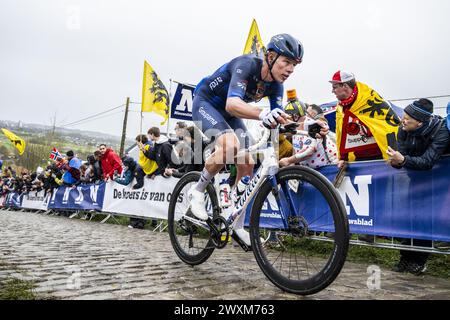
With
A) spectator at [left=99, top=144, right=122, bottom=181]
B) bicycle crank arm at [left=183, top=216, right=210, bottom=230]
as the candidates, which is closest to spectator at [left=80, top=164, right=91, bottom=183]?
spectator at [left=99, top=144, right=122, bottom=181]

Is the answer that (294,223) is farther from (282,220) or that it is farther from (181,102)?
(181,102)

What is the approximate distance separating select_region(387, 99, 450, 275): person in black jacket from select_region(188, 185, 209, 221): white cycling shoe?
2241mm

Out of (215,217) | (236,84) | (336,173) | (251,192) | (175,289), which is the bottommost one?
(175,289)

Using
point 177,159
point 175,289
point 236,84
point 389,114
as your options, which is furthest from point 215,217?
point 177,159

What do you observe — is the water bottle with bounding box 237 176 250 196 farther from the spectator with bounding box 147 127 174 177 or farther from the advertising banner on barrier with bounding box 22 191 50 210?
the advertising banner on barrier with bounding box 22 191 50 210

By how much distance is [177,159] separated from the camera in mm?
9375

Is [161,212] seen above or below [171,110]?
below

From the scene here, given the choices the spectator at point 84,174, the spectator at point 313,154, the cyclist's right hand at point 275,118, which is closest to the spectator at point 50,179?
the spectator at point 84,174

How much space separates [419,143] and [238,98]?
2393mm

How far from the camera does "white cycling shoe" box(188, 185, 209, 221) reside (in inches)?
161

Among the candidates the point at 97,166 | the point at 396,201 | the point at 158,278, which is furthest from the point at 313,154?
the point at 97,166
